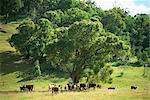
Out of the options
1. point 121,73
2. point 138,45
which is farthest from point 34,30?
point 138,45

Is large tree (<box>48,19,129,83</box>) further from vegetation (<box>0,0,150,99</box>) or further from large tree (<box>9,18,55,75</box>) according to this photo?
large tree (<box>9,18,55,75</box>)

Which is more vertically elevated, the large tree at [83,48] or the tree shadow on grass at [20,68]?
the large tree at [83,48]

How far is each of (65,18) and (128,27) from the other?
2840cm

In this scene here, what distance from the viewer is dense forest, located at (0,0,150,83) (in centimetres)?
5600

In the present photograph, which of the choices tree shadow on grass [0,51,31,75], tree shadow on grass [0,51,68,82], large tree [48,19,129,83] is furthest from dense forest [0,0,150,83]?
tree shadow on grass [0,51,31,75]

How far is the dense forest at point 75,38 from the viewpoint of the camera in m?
56.0

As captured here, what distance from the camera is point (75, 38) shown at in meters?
56.0

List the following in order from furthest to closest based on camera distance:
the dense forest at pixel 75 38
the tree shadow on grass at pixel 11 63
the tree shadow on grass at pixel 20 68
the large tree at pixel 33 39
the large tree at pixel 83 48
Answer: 1. the large tree at pixel 33 39
2. the tree shadow on grass at pixel 11 63
3. the tree shadow on grass at pixel 20 68
4. the dense forest at pixel 75 38
5. the large tree at pixel 83 48

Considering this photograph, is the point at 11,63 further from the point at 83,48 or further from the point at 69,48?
the point at 69,48

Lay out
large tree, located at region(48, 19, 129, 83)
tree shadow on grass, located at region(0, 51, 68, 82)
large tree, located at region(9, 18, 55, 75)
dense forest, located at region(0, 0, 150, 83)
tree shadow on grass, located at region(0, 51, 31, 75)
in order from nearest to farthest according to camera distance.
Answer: large tree, located at region(48, 19, 129, 83) → dense forest, located at region(0, 0, 150, 83) → tree shadow on grass, located at region(0, 51, 68, 82) → tree shadow on grass, located at region(0, 51, 31, 75) → large tree, located at region(9, 18, 55, 75)

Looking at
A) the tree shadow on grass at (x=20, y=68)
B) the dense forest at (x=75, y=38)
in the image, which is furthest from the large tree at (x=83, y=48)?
the tree shadow on grass at (x=20, y=68)

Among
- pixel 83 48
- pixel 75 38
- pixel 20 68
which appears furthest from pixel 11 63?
pixel 75 38

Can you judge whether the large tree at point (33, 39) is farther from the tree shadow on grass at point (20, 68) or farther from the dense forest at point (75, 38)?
the tree shadow on grass at point (20, 68)

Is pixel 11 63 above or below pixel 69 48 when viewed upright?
below
